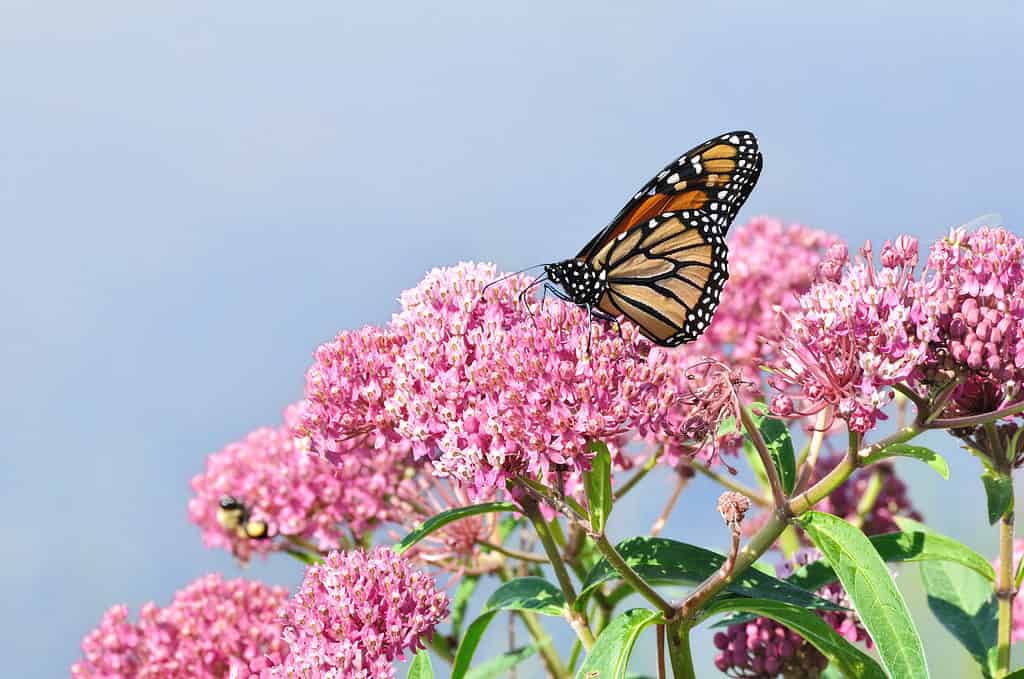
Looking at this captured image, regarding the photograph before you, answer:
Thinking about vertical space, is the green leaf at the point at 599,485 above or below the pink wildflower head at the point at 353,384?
below

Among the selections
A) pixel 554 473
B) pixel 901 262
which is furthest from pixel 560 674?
pixel 901 262

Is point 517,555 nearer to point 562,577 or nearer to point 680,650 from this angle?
point 562,577

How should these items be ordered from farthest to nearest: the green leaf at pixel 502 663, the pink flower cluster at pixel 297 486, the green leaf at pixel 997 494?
the pink flower cluster at pixel 297 486
the green leaf at pixel 502 663
the green leaf at pixel 997 494

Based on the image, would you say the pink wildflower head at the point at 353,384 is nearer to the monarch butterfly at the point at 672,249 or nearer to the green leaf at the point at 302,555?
the monarch butterfly at the point at 672,249

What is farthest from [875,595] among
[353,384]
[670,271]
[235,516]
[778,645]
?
[235,516]

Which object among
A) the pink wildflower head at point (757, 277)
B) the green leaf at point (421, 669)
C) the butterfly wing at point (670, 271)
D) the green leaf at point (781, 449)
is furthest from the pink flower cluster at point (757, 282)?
the green leaf at point (421, 669)

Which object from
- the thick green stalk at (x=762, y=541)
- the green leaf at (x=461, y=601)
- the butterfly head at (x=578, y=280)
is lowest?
the thick green stalk at (x=762, y=541)

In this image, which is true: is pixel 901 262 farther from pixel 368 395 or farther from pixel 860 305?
pixel 368 395
